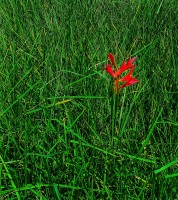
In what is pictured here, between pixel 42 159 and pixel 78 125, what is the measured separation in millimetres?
226

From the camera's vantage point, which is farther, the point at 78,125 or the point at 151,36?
the point at 151,36

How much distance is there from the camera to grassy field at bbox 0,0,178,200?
0.97m

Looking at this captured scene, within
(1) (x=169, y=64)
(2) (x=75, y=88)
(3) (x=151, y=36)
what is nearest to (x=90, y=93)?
(2) (x=75, y=88)

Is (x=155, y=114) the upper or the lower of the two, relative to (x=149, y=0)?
lower

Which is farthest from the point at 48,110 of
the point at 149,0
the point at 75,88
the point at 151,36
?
the point at 149,0

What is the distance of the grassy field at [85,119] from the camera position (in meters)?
0.97

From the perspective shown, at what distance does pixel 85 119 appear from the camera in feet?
3.86

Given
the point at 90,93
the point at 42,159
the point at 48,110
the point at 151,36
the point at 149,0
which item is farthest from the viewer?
the point at 149,0

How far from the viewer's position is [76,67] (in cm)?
145

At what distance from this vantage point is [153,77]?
1.40 meters

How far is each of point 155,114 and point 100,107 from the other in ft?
0.56

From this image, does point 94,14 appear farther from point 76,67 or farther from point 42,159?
point 42,159

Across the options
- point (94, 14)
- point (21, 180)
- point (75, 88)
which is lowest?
point (21, 180)

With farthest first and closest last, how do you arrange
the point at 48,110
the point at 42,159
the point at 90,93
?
the point at 90,93, the point at 48,110, the point at 42,159
